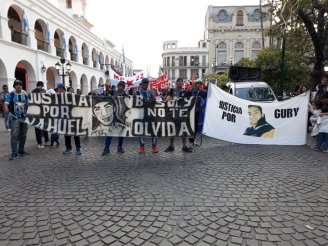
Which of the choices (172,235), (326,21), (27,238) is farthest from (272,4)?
(27,238)

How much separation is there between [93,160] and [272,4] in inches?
438

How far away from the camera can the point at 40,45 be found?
2127 cm

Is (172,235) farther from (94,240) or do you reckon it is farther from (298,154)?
(298,154)

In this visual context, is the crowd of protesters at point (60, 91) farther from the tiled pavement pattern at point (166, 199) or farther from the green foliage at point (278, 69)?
the green foliage at point (278, 69)

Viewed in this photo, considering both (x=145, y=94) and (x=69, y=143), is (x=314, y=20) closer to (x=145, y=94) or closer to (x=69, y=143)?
(x=145, y=94)

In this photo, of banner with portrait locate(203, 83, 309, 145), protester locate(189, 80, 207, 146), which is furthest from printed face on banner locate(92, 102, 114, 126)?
banner with portrait locate(203, 83, 309, 145)

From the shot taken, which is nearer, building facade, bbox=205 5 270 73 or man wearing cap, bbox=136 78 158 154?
man wearing cap, bbox=136 78 158 154

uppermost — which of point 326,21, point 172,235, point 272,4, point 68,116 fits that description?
point 272,4

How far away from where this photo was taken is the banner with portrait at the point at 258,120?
6730 millimetres

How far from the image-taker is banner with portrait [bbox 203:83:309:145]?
6.73 m

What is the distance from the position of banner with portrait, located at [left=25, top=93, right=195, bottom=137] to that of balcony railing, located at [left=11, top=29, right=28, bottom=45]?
1444cm

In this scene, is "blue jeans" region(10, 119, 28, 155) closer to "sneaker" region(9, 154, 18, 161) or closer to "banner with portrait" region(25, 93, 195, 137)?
"sneaker" region(9, 154, 18, 161)

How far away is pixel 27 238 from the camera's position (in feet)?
9.85

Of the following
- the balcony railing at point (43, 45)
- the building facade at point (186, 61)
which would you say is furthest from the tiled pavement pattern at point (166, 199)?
the building facade at point (186, 61)
